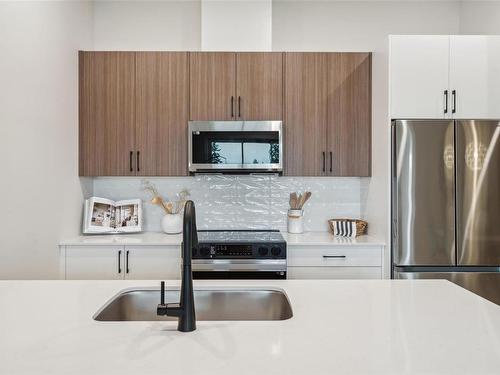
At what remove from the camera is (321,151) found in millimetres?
3271

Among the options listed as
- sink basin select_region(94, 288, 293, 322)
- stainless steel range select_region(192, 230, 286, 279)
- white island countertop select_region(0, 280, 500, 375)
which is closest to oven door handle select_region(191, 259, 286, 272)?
stainless steel range select_region(192, 230, 286, 279)

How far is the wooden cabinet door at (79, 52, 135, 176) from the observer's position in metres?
3.24

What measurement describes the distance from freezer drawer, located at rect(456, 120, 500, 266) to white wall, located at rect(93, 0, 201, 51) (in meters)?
2.27

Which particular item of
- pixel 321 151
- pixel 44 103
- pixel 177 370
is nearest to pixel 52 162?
pixel 44 103

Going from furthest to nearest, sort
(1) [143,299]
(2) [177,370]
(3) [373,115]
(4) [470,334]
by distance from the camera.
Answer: (3) [373,115] → (1) [143,299] → (4) [470,334] → (2) [177,370]

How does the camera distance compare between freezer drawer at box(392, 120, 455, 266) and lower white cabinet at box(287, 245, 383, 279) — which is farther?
lower white cabinet at box(287, 245, 383, 279)

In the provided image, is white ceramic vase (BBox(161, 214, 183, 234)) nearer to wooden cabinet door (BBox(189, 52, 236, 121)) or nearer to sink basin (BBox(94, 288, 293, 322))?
wooden cabinet door (BBox(189, 52, 236, 121))

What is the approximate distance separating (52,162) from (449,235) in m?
2.67

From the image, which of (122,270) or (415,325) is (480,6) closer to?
(415,325)

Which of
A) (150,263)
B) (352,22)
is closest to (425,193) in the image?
(352,22)

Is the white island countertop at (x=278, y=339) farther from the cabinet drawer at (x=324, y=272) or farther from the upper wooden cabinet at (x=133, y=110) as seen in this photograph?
the upper wooden cabinet at (x=133, y=110)

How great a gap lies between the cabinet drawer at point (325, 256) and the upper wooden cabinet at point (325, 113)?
630 mm

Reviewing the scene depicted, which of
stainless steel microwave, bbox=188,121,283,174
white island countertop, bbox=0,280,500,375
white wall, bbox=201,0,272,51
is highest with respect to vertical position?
white wall, bbox=201,0,272,51

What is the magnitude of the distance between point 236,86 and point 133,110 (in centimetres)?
83
